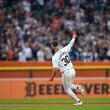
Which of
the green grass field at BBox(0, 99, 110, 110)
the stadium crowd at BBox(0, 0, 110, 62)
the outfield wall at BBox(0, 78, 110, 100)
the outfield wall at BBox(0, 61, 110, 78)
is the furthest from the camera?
the stadium crowd at BBox(0, 0, 110, 62)

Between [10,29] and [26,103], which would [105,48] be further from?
[26,103]

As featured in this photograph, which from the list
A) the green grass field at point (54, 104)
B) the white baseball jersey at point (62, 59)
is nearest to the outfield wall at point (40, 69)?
the green grass field at point (54, 104)

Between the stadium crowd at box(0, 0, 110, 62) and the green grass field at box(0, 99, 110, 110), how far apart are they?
334 cm

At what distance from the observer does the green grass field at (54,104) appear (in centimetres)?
1659

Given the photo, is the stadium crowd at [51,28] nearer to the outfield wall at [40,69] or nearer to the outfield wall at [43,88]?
the outfield wall at [40,69]

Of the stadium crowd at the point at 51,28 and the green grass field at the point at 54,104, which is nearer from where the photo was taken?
the green grass field at the point at 54,104

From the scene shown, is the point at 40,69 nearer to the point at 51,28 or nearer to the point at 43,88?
the point at 43,88

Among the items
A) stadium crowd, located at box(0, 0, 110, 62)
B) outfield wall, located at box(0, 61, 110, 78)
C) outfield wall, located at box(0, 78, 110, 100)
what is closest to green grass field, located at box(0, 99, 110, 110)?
outfield wall, located at box(0, 78, 110, 100)

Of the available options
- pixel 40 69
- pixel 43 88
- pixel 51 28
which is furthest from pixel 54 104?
pixel 51 28

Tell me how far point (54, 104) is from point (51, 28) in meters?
6.65

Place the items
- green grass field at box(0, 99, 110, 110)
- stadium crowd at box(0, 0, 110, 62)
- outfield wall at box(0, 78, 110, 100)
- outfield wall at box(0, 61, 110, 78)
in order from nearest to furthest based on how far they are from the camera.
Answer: green grass field at box(0, 99, 110, 110) → outfield wall at box(0, 78, 110, 100) → outfield wall at box(0, 61, 110, 78) → stadium crowd at box(0, 0, 110, 62)

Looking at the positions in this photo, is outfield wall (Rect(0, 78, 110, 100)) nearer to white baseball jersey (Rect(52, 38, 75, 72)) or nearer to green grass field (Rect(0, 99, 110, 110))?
green grass field (Rect(0, 99, 110, 110))

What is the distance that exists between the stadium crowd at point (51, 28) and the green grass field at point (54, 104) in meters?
3.34

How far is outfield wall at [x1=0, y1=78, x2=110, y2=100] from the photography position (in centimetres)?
2072
